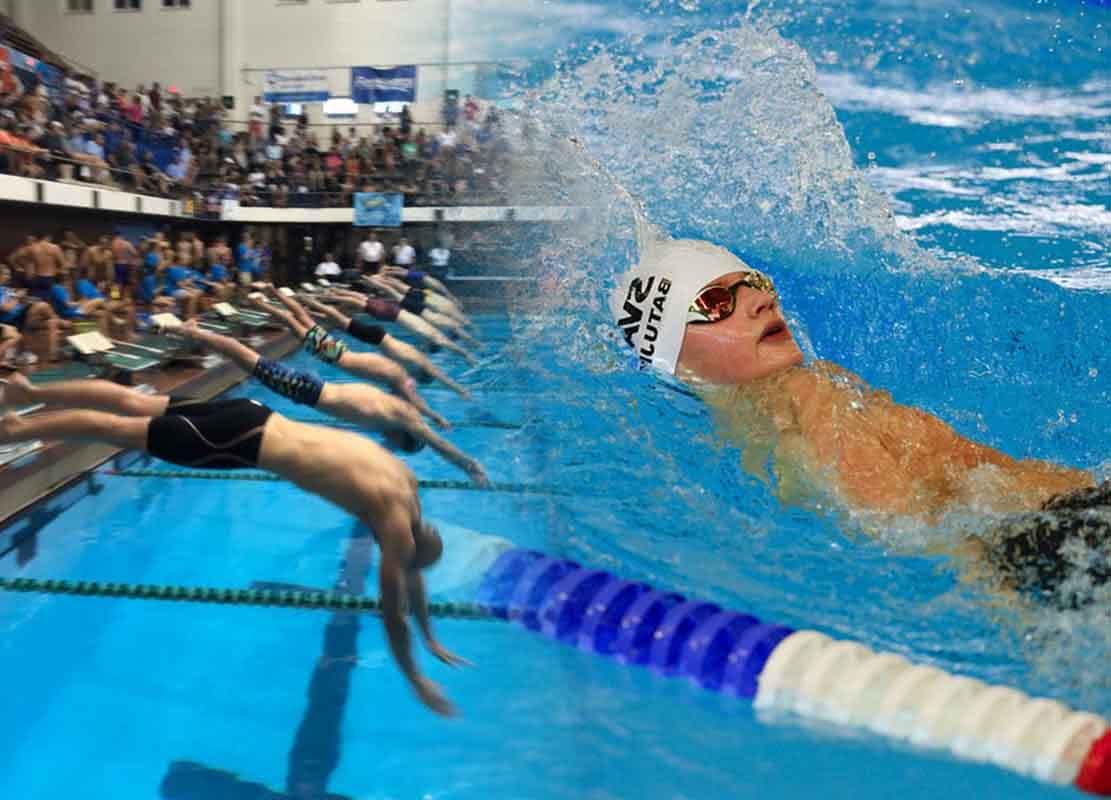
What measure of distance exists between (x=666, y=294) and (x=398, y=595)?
1.29 m

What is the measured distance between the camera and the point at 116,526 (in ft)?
12.5

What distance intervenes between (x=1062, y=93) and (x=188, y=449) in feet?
27.3

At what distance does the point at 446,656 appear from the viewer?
2.47 meters

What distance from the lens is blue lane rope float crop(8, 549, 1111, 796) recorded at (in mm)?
1720

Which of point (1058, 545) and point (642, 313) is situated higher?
point (642, 313)

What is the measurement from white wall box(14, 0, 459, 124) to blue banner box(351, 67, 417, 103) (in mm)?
246

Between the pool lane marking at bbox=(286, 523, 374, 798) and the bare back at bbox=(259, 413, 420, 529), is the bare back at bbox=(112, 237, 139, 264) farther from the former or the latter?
the bare back at bbox=(259, 413, 420, 529)

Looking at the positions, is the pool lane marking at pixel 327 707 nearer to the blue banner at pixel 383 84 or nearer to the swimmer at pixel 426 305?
the swimmer at pixel 426 305

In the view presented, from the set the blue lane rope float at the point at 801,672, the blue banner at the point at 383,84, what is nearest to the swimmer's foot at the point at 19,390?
the blue lane rope float at the point at 801,672

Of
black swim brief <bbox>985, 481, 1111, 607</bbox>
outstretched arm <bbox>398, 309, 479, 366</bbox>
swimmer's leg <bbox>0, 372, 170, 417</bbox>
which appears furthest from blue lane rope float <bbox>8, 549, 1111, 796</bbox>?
outstretched arm <bbox>398, 309, 479, 366</bbox>

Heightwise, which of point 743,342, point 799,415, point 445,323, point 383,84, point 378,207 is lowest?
point 445,323

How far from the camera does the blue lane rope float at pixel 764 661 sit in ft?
5.64

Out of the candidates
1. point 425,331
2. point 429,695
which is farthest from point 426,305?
point 429,695

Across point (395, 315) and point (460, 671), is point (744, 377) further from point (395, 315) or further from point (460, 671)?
point (395, 315)
